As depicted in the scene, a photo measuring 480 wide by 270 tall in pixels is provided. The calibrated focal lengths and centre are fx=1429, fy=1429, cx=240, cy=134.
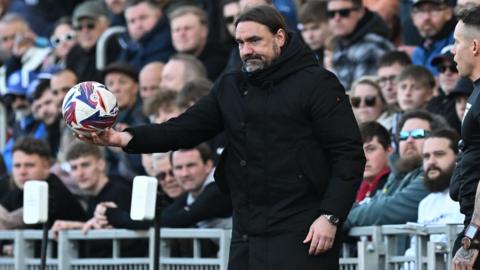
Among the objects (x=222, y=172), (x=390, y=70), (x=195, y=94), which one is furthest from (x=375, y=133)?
(x=222, y=172)

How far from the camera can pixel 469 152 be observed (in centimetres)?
779

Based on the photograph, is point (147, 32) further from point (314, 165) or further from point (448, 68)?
point (314, 165)

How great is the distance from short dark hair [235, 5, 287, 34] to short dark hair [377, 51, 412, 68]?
5159 mm

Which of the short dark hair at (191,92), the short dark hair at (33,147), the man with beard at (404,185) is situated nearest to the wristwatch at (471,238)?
the man with beard at (404,185)

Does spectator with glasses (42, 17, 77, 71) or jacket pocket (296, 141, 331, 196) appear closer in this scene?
jacket pocket (296, 141, 331, 196)

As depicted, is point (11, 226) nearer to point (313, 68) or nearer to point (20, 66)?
point (313, 68)

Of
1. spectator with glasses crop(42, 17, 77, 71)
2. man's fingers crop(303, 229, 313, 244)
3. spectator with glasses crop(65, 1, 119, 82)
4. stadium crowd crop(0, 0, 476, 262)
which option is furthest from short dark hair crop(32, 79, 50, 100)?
man's fingers crop(303, 229, 313, 244)

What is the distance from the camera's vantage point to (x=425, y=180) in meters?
10.5

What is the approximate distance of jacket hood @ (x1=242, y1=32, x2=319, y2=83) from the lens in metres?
8.32

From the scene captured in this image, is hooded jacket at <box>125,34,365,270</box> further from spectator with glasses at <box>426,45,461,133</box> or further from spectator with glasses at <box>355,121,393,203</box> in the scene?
spectator with glasses at <box>426,45,461,133</box>

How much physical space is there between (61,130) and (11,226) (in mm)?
4095

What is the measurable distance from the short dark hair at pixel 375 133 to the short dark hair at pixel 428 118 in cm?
18

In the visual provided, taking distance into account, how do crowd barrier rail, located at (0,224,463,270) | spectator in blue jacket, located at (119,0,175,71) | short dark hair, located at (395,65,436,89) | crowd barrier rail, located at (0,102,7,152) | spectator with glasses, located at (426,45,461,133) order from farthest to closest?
crowd barrier rail, located at (0,102,7,152), spectator in blue jacket, located at (119,0,175,71), short dark hair, located at (395,65,436,89), spectator with glasses, located at (426,45,461,133), crowd barrier rail, located at (0,224,463,270)

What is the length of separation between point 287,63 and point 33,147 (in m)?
6.00
